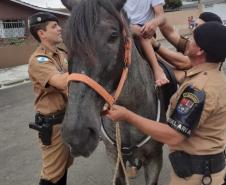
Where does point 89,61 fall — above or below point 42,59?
above

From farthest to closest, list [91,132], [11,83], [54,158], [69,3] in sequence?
[11,83], [54,158], [69,3], [91,132]

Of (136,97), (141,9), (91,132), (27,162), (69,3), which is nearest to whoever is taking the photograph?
(91,132)

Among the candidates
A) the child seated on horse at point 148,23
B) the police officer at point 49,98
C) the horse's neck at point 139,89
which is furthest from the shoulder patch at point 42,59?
the horse's neck at point 139,89

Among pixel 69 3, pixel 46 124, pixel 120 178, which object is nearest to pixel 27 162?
pixel 46 124

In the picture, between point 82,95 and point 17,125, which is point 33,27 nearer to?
point 82,95

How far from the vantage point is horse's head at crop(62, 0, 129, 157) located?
2357 mm

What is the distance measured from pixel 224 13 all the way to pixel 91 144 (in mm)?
34840

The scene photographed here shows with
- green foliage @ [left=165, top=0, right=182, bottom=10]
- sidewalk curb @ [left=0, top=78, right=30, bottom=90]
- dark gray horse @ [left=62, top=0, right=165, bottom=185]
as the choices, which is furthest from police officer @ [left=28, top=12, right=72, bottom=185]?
green foliage @ [left=165, top=0, right=182, bottom=10]

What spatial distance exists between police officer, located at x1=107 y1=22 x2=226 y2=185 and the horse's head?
225 millimetres

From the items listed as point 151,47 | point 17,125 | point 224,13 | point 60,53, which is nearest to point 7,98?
point 17,125

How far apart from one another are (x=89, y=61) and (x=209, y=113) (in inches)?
33.4

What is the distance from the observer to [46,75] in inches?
148

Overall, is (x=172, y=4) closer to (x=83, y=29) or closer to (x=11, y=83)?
(x=11, y=83)

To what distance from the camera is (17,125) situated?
8133 millimetres
